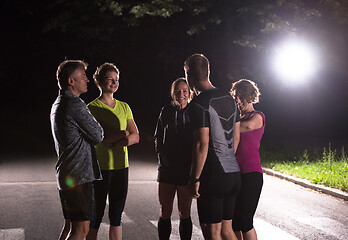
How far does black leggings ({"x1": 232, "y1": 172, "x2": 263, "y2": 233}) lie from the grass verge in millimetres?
5151

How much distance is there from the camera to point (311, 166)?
11.5m

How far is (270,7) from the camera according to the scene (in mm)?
18984

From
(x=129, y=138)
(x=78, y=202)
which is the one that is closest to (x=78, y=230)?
(x=78, y=202)

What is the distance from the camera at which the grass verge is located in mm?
9688

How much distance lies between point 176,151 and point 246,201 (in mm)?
882

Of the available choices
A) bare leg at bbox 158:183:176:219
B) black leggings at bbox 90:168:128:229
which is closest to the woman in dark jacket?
bare leg at bbox 158:183:176:219

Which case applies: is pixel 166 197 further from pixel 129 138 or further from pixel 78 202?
pixel 78 202

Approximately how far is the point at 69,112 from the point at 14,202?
4951 millimetres

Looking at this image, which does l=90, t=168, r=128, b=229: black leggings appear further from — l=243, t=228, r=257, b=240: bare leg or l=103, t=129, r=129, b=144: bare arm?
l=243, t=228, r=257, b=240: bare leg

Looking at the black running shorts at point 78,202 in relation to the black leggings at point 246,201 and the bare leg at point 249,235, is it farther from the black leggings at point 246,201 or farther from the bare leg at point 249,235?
the bare leg at point 249,235

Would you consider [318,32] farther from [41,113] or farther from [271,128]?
[41,113]

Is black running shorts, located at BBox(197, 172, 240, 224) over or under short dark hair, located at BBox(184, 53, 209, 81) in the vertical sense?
under

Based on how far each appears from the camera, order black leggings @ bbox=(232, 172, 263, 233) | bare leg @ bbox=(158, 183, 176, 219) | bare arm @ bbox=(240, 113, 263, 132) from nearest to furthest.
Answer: black leggings @ bbox=(232, 172, 263, 233) → bare arm @ bbox=(240, 113, 263, 132) → bare leg @ bbox=(158, 183, 176, 219)

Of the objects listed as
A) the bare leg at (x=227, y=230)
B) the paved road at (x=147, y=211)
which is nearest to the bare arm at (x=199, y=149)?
the bare leg at (x=227, y=230)
